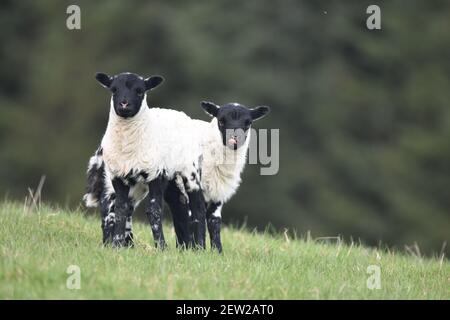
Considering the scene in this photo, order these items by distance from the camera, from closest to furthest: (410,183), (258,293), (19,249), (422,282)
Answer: (258,293), (19,249), (422,282), (410,183)

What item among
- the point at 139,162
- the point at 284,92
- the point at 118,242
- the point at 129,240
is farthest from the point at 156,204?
the point at 284,92

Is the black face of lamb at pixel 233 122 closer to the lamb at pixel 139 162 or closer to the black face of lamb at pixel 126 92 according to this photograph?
the lamb at pixel 139 162

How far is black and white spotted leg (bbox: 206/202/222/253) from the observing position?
1223 cm

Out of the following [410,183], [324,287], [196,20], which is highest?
[196,20]

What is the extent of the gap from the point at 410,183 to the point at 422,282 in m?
25.4

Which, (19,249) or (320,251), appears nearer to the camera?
(19,249)

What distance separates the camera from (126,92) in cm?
1139

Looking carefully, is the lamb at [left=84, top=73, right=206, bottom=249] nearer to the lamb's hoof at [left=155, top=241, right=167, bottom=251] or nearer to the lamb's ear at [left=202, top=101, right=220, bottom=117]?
the lamb's hoof at [left=155, top=241, right=167, bottom=251]

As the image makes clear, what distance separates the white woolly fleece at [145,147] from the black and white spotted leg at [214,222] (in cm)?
75

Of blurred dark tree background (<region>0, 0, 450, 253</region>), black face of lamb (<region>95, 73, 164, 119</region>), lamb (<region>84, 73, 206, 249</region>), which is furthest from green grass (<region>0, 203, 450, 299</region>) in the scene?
blurred dark tree background (<region>0, 0, 450, 253</region>)

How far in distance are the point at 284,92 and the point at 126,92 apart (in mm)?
25709

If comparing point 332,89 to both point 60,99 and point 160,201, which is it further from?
point 160,201

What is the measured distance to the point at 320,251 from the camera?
498 inches

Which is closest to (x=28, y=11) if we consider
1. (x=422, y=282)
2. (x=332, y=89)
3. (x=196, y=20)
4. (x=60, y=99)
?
(x=60, y=99)
